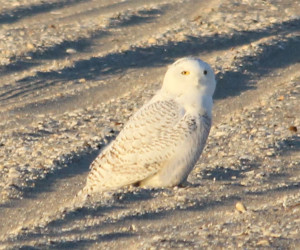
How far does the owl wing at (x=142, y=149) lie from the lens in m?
5.80

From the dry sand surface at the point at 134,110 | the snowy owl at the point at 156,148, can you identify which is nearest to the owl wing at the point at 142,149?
the snowy owl at the point at 156,148

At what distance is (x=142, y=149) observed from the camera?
5805 millimetres

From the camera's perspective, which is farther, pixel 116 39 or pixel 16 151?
pixel 116 39

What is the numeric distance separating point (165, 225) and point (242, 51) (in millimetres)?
4285

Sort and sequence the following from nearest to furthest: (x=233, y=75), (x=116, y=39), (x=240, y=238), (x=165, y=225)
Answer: (x=240, y=238)
(x=165, y=225)
(x=233, y=75)
(x=116, y=39)

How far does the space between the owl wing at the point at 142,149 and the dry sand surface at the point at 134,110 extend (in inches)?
5.2

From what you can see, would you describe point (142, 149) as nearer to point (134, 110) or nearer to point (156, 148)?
point (156, 148)

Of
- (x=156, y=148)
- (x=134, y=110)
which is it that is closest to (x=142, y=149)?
(x=156, y=148)

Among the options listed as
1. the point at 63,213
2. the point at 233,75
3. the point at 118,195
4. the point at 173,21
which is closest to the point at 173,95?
the point at 118,195

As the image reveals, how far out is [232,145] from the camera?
6.95m

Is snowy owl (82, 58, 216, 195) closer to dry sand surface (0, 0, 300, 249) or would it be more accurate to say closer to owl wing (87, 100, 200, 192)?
owl wing (87, 100, 200, 192)

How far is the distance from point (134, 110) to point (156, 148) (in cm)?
209

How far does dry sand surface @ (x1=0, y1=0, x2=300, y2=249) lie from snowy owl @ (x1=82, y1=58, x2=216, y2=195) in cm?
13

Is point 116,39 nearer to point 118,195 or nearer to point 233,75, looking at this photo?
point 233,75
